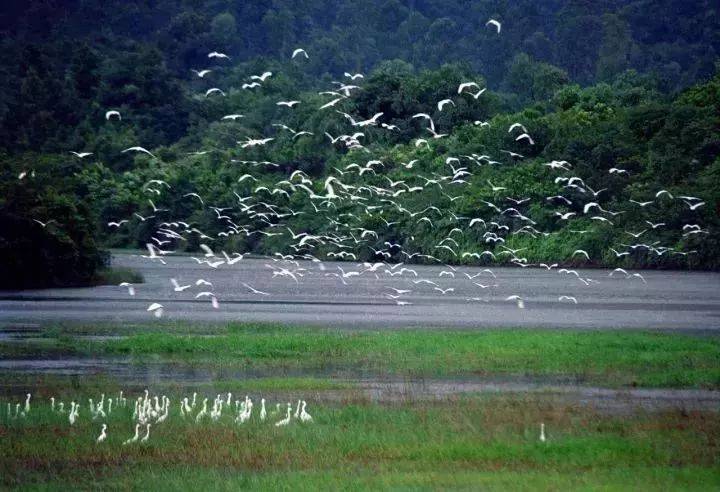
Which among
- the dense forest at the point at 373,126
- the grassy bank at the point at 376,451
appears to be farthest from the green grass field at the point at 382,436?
the dense forest at the point at 373,126

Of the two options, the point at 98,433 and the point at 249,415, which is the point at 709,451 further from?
the point at 98,433

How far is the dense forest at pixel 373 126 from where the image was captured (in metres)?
67.4

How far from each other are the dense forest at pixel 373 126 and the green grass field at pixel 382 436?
27539mm

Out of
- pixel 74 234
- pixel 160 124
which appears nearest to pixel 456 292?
pixel 74 234

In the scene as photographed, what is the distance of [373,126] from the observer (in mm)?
86312

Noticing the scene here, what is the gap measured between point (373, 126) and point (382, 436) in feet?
222

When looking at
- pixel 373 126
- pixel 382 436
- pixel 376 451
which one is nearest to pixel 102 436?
pixel 376 451

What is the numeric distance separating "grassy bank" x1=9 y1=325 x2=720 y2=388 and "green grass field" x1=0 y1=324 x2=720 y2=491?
10 centimetres

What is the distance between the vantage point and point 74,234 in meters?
53.8

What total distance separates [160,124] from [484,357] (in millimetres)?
78098

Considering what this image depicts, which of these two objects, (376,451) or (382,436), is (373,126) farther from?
(376,451)

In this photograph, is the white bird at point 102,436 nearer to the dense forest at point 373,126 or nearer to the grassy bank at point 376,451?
the grassy bank at point 376,451

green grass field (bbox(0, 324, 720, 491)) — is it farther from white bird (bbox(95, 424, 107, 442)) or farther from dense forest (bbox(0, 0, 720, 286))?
dense forest (bbox(0, 0, 720, 286))

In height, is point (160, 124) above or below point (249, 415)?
above
